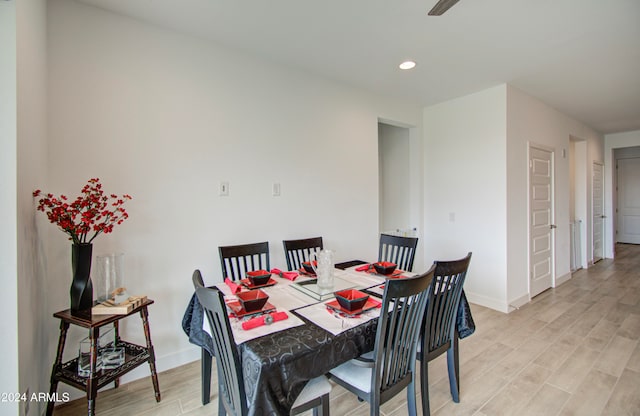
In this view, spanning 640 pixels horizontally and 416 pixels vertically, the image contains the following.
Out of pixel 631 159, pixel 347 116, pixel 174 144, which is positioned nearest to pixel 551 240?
pixel 347 116

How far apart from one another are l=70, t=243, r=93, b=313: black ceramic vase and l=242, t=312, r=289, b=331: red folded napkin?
1.06m

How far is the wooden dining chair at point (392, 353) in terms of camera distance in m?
1.31

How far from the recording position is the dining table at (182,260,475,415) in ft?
3.71

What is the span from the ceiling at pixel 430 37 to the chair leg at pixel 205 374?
2336 mm

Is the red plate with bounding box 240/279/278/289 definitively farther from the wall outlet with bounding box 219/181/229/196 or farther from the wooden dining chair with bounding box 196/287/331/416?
the wall outlet with bounding box 219/181/229/196

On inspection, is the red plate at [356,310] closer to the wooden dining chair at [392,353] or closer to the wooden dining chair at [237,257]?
the wooden dining chair at [392,353]

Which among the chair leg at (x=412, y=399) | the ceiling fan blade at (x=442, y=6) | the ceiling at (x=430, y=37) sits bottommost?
the chair leg at (x=412, y=399)

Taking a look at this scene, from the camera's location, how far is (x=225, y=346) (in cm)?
120

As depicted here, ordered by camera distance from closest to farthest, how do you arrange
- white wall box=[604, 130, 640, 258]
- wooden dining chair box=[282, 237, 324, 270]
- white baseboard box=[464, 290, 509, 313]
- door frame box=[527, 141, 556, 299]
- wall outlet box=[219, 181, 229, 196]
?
wall outlet box=[219, 181, 229, 196] < wooden dining chair box=[282, 237, 324, 270] < white baseboard box=[464, 290, 509, 313] < door frame box=[527, 141, 556, 299] < white wall box=[604, 130, 640, 258]

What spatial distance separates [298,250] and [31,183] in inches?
73.6

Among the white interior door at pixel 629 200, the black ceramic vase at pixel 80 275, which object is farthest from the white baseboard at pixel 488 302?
the white interior door at pixel 629 200

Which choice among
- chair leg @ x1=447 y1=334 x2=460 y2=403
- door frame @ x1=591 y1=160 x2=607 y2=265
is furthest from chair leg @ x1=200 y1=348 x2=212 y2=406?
door frame @ x1=591 y1=160 x2=607 y2=265

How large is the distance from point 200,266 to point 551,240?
189 inches

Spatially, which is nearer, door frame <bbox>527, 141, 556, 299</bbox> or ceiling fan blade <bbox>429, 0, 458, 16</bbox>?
ceiling fan blade <bbox>429, 0, 458, 16</bbox>
